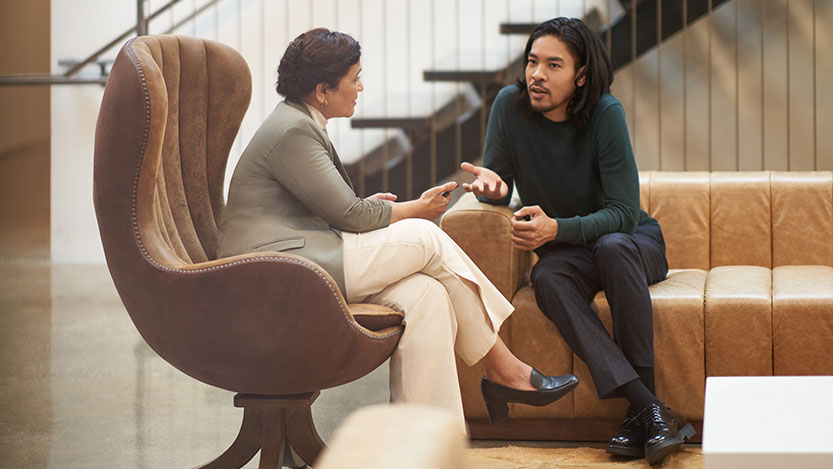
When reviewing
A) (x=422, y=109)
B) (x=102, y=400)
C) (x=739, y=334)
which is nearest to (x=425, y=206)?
(x=739, y=334)

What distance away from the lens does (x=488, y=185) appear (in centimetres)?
254

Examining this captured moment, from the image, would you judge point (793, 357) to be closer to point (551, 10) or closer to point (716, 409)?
point (716, 409)

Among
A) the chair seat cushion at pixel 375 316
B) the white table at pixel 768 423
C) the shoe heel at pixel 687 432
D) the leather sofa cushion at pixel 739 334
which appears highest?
the chair seat cushion at pixel 375 316

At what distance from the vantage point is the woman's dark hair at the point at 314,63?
220 centimetres

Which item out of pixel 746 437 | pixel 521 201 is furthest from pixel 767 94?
pixel 746 437

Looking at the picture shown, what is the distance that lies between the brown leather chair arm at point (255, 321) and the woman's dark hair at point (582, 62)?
1078mm

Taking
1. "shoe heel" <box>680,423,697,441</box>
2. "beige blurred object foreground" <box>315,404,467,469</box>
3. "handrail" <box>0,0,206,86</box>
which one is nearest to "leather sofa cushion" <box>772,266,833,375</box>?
"shoe heel" <box>680,423,697,441</box>

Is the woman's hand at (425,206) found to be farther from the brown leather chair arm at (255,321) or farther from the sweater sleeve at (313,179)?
the brown leather chair arm at (255,321)

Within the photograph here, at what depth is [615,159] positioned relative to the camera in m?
2.60

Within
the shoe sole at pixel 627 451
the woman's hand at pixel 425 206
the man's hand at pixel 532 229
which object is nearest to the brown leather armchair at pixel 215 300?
the woman's hand at pixel 425 206

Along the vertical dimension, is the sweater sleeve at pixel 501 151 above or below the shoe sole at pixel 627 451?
above

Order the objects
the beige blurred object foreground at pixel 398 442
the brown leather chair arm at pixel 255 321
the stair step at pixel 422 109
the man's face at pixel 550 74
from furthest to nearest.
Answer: the stair step at pixel 422 109
the man's face at pixel 550 74
the brown leather chair arm at pixel 255 321
the beige blurred object foreground at pixel 398 442

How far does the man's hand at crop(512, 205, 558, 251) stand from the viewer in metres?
2.45

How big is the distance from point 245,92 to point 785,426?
4.99 feet
